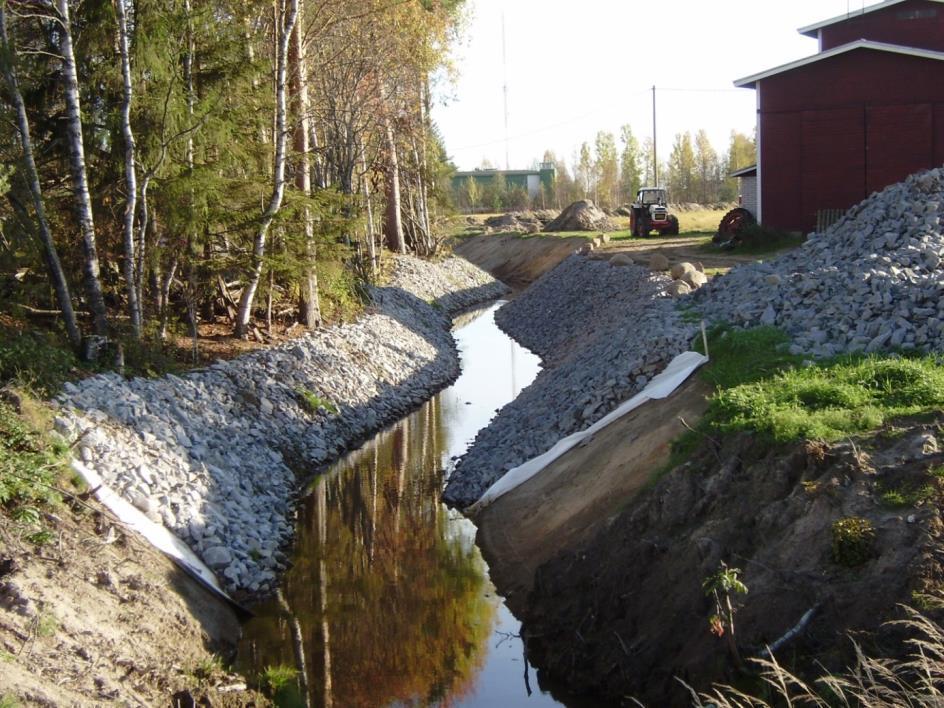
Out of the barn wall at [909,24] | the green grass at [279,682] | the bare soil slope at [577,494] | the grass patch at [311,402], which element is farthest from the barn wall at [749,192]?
the green grass at [279,682]

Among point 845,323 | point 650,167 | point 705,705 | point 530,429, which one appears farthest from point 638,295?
point 650,167

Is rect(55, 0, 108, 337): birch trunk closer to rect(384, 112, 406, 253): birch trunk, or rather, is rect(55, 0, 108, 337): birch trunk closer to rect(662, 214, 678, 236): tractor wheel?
rect(384, 112, 406, 253): birch trunk

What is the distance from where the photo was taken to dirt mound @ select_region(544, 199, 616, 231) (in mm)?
56031

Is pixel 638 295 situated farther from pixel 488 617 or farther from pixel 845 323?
pixel 488 617

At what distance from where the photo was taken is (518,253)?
54375 millimetres

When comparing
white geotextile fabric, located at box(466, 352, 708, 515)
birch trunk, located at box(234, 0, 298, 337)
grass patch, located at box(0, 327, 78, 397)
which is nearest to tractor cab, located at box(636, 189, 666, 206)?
birch trunk, located at box(234, 0, 298, 337)

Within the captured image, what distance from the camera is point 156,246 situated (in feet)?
55.3

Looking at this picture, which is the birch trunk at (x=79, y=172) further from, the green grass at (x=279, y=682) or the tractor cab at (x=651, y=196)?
the tractor cab at (x=651, y=196)

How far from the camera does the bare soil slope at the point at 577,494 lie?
1198 cm

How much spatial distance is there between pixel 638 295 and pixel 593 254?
1323 centimetres

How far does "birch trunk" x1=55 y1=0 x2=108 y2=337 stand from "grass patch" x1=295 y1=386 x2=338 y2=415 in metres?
4.15

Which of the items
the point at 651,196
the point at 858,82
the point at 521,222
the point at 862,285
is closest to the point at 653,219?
the point at 651,196

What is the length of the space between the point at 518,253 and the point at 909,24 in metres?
23.4

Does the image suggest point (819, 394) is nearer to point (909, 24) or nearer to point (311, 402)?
point (311, 402)
